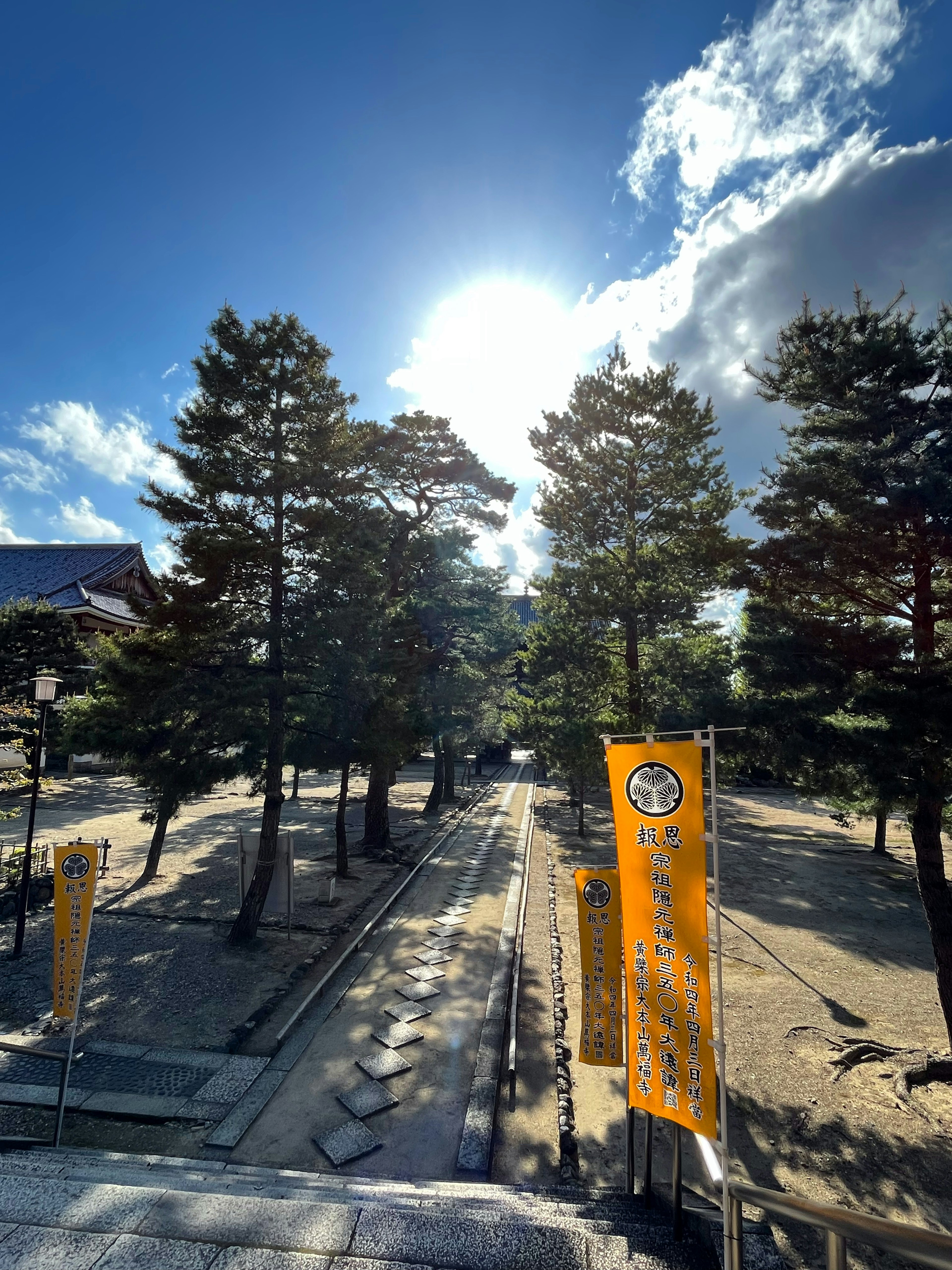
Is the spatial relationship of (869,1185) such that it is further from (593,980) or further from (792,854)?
(792,854)

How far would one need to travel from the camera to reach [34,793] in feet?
34.8

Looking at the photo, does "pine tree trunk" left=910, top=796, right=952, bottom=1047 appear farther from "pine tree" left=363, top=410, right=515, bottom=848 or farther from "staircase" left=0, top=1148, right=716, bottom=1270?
"pine tree" left=363, top=410, right=515, bottom=848

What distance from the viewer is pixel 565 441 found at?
1777cm

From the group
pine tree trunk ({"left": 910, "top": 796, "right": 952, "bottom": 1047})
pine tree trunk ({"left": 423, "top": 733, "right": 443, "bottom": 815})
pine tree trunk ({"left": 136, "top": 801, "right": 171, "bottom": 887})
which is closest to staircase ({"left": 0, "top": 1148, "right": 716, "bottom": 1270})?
pine tree trunk ({"left": 910, "top": 796, "right": 952, "bottom": 1047})

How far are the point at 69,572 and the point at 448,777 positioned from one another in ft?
78.2

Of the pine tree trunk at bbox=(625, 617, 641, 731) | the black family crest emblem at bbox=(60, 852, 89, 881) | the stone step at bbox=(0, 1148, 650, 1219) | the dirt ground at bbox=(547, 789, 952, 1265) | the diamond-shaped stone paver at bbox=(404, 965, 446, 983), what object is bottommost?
the dirt ground at bbox=(547, 789, 952, 1265)

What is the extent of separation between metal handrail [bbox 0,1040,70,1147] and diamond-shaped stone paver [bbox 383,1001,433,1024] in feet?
13.1

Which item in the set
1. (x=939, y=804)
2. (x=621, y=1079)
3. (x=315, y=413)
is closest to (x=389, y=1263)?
(x=621, y=1079)

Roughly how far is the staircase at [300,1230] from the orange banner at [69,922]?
10.4 ft

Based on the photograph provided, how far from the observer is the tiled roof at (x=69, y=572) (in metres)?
29.9

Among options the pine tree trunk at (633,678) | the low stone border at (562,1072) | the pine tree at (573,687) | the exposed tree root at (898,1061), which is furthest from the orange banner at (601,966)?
the pine tree at (573,687)

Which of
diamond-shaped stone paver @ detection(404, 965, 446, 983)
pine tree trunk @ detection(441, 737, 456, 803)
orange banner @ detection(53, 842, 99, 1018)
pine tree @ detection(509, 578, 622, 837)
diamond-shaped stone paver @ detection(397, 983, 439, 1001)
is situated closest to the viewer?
orange banner @ detection(53, 842, 99, 1018)

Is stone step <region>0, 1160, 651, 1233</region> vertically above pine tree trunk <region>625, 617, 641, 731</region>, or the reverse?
pine tree trunk <region>625, 617, 641, 731</region>

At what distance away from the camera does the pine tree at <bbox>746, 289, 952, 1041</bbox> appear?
6.73 metres
